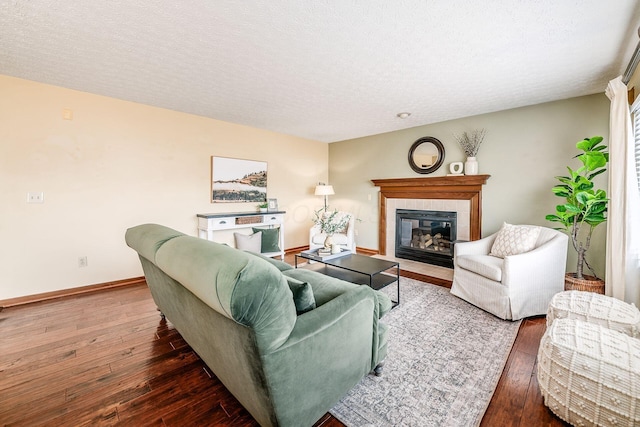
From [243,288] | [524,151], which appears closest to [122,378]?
[243,288]

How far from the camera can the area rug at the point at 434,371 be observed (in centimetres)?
144

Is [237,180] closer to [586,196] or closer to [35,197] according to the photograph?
[35,197]

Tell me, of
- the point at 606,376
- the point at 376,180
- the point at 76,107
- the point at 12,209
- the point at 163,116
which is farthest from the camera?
the point at 376,180

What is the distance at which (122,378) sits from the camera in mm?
1728

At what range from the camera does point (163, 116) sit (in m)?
3.69

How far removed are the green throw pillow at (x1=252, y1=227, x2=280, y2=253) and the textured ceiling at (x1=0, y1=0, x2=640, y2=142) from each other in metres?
1.98

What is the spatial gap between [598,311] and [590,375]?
73 centimetres

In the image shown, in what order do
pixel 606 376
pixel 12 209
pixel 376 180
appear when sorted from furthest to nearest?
pixel 376 180, pixel 12 209, pixel 606 376

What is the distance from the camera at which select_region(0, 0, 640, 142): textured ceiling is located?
1711 mm

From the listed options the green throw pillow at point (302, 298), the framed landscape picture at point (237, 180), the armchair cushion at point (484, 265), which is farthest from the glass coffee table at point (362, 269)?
the framed landscape picture at point (237, 180)

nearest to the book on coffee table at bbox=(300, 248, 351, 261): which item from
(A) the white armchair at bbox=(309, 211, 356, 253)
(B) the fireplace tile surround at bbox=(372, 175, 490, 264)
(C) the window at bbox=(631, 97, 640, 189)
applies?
(A) the white armchair at bbox=(309, 211, 356, 253)

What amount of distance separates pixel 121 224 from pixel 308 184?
10.8 feet

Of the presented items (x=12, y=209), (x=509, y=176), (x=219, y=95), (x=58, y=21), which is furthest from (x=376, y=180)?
(x=12, y=209)

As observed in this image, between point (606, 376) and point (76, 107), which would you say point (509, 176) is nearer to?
point (606, 376)
